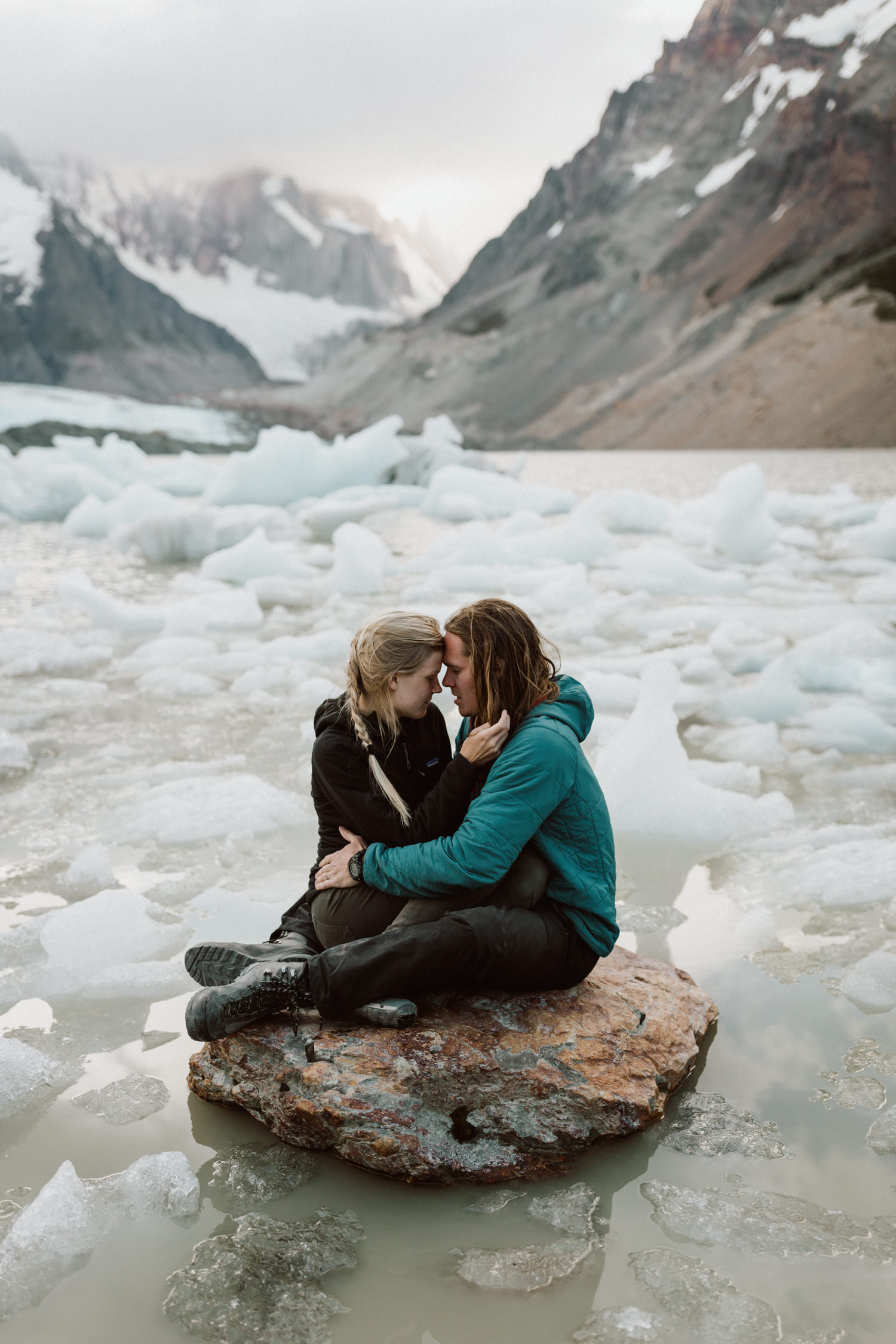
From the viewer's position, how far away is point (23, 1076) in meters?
2.27

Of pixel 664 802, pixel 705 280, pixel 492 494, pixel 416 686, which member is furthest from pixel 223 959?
pixel 705 280

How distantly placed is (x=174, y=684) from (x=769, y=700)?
328 cm

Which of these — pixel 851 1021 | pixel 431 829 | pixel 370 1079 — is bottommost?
pixel 851 1021

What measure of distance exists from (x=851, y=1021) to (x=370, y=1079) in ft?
4.08

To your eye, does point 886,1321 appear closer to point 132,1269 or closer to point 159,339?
point 132,1269

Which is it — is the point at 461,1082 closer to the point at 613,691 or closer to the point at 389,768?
the point at 389,768

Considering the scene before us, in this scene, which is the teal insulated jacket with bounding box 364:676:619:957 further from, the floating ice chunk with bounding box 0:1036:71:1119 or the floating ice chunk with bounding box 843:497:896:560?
the floating ice chunk with bounding box 843:497:896:560

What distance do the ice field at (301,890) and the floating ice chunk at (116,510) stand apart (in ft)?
20.8

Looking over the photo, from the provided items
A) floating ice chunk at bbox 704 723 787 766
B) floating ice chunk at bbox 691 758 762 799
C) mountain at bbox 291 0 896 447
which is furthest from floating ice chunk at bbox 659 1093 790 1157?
mountain at bbox 291 0 896 447

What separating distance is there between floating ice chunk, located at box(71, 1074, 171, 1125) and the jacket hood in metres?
1.15

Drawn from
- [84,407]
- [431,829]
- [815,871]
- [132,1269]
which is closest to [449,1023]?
[431,829]

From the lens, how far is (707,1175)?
200 cm

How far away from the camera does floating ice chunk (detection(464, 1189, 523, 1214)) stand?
192 cm

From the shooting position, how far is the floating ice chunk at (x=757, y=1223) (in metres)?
1.80
